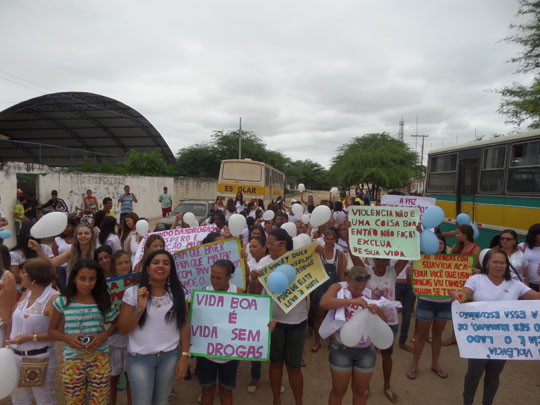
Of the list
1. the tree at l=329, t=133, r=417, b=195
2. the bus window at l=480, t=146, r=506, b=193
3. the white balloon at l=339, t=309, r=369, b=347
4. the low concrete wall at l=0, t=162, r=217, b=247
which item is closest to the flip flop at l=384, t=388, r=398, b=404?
the white balloon at l=339, t=309, r=369, b=347

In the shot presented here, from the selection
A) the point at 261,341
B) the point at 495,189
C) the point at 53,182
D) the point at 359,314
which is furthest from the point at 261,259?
the point at 53,182

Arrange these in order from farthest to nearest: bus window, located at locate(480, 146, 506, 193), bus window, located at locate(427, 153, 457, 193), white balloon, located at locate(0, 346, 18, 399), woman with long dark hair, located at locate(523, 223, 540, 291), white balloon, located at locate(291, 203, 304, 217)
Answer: bus window, located at locate(427, 153, 457, 193), white balloon, located at locate(291, 203, 304, 217), bus window, located at locate(480, 146, 506, 193), woman with long dark hair, located at locate(523, 223, 540, 291), white balloon, located at locate(0, 346, 18, 399)

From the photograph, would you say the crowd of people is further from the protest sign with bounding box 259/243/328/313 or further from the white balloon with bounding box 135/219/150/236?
the white balloon with bounding box 135/219/150/236

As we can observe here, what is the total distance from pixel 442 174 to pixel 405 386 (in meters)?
7.19

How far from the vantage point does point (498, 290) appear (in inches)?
122

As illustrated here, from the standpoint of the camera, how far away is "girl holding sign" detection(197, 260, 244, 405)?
111 inches

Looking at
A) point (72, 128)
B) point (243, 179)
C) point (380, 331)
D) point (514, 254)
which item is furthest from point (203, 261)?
point (72, 128)

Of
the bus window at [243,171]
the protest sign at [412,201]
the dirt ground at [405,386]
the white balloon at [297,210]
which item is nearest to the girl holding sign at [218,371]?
the dirt ground at [405,386]

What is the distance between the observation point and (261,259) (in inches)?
144

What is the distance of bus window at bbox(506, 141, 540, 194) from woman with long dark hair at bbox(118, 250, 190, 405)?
265 inches

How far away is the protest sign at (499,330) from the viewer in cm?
299

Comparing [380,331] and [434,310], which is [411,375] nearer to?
[434,310]

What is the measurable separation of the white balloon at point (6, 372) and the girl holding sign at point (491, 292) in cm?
356

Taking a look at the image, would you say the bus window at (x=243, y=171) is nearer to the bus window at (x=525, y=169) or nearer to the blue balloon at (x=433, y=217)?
the bus window at (x=525, y=169)
